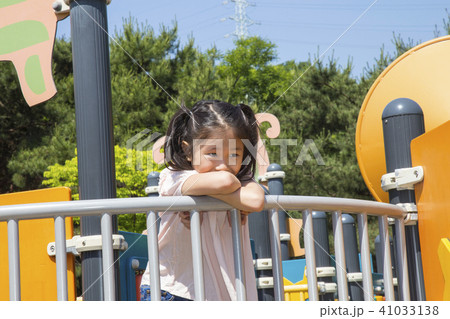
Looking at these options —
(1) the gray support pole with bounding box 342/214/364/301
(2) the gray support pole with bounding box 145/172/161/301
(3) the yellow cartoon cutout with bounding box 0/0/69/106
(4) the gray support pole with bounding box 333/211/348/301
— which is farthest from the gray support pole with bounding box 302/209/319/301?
(1) the gray support pole with bounding box 342/214/364/301

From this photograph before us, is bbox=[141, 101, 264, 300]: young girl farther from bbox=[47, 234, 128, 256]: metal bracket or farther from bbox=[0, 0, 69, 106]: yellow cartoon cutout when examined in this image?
bbox=[0, 0, 69, 106]: yellow cartoon cutout

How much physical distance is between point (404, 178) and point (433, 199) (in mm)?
193

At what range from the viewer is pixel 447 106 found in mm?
3297

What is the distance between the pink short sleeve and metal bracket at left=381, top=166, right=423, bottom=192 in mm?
1260

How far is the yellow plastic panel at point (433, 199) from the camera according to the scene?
2.75 m

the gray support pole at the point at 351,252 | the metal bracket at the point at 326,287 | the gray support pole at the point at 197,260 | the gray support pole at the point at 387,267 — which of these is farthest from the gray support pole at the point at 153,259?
the gray support pole at the point at 351,252

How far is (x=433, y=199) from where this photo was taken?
9.44 feet

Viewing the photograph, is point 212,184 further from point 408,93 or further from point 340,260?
point 408,93

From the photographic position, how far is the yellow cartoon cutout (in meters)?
3.64

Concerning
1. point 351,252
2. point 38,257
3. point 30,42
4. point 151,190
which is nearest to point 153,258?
point 38,257

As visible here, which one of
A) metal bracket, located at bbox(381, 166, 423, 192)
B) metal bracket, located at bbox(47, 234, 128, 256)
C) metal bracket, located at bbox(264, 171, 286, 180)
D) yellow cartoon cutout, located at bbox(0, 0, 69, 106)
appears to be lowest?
metal bracket, located at bbox(47, 234, 128, 256)

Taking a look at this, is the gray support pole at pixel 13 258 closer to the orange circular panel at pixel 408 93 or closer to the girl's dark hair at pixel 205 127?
the girl's dark hair at pixel 205 127
